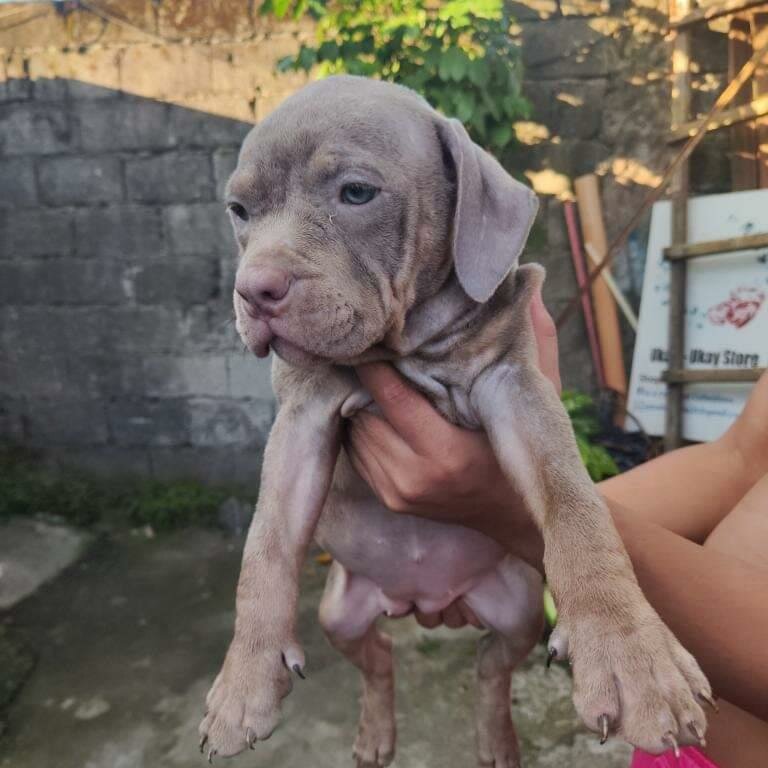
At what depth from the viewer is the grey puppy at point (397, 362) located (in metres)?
1.26

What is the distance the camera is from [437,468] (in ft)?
5.37

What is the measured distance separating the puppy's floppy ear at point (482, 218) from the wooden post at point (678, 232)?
3.19 meters

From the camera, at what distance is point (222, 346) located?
532 centimetres

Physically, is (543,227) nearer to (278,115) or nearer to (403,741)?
(403,741)

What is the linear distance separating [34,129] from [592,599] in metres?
5.34

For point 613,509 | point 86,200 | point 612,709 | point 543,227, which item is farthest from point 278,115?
point 86,200

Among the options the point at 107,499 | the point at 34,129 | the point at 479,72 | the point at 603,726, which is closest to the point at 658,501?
the point at 603,726

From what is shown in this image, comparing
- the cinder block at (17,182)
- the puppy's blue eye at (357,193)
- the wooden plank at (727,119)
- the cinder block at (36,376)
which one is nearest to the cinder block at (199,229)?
the cinder block at (17,182)

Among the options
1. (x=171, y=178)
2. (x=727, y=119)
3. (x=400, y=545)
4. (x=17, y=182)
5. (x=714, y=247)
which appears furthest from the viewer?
(x=17, y=182)

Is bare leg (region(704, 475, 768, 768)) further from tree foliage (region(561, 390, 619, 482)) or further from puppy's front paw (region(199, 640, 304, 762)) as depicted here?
tree foliage (region(561, 390, 619, 482))

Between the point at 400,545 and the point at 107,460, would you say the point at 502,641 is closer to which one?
the point at 400,545

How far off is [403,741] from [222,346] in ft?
10.2

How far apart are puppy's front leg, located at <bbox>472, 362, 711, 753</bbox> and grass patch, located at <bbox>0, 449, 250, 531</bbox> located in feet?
13.4

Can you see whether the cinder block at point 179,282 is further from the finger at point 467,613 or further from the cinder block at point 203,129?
the finger at point 467,613
